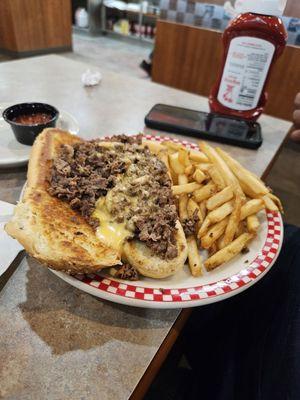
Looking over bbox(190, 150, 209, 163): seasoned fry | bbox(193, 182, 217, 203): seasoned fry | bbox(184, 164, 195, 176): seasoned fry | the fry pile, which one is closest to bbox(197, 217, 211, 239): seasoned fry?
the fry pile

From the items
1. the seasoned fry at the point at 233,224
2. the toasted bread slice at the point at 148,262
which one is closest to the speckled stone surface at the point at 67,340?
the toasted bread slice at the point at 148,262

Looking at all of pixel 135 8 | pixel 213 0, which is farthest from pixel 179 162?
pixel 135 8

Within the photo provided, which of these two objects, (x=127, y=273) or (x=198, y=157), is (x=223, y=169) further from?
(x=127, y=273)

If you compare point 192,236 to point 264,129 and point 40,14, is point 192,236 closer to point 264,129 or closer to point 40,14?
point 264,129

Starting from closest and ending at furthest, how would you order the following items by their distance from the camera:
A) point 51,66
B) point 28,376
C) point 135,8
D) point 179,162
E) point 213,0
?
point 28,376, point 179,162, point 51,66, point 213,0, point 135,8

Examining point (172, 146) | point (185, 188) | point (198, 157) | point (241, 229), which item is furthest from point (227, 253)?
point (172, 146)

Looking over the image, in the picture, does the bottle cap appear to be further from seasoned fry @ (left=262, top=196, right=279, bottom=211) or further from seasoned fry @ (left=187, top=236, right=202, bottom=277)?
seasoned fry @ (left=187, top=236, right=202, bottom=277)

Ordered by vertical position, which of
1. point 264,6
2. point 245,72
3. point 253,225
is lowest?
point 253,225

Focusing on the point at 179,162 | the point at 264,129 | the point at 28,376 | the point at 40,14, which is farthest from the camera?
the point at 40,14
